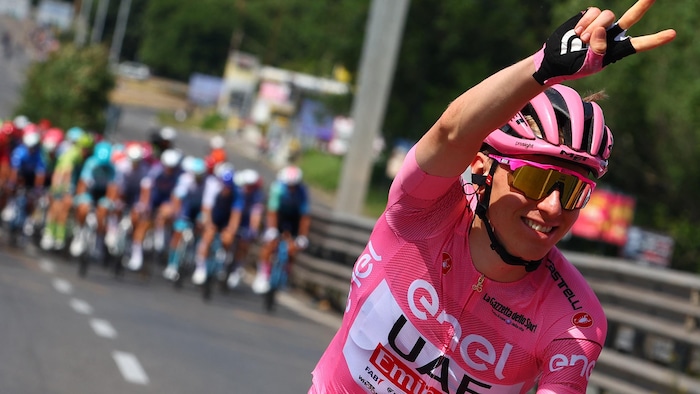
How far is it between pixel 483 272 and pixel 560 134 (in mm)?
513

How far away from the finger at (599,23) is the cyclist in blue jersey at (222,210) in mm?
17425

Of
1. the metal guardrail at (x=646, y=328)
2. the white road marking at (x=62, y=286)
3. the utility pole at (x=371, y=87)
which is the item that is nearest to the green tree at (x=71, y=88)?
the utility pole at (x=371, y=87)

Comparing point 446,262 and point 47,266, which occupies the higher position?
point 446,262

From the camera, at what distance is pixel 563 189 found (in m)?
3.34

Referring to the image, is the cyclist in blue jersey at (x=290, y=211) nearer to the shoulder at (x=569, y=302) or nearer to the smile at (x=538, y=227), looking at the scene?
the shoulder at (x=569, y=302)

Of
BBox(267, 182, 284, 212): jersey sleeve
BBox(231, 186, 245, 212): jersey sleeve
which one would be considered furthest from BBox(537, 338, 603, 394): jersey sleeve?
BBox(231, 186, 245, 212): jersey sleeve

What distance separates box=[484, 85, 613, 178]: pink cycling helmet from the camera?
3291mm

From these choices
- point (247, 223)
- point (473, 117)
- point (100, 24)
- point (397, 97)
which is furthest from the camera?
point (100, 24)

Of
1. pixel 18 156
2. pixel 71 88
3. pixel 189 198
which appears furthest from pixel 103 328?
pixel 71 88

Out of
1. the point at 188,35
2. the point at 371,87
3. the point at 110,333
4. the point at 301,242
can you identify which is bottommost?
the point at 110,333

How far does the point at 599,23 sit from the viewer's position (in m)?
2.77

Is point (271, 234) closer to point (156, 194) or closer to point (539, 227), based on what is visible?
point (156, 194)

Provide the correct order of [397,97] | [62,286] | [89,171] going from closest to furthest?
[62,286] → [89,171] → [397,97]

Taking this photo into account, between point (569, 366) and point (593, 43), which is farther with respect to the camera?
point (569, 366)
